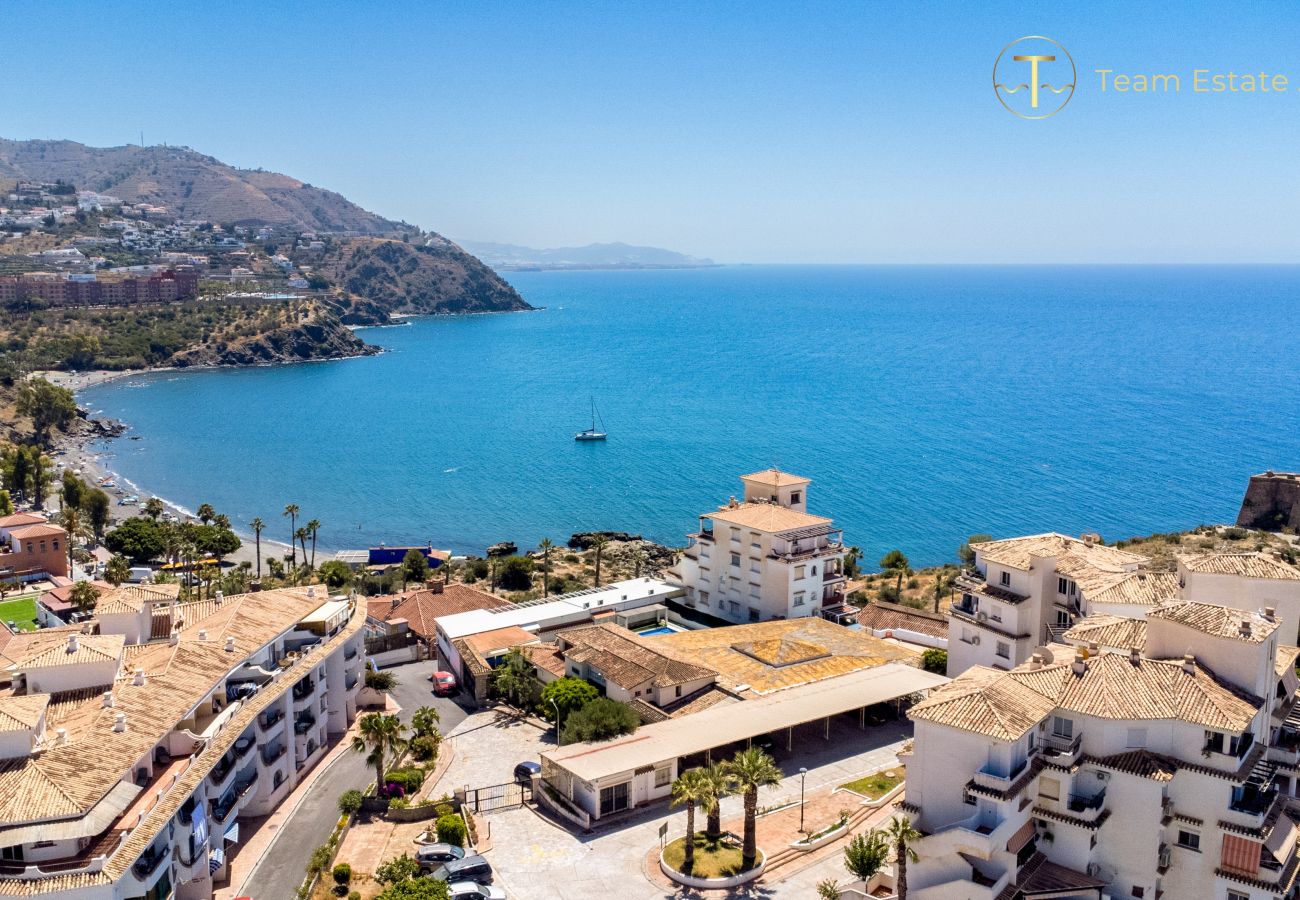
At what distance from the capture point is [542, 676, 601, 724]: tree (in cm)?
4075

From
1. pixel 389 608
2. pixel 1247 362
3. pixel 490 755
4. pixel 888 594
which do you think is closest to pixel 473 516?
pixel 389 608

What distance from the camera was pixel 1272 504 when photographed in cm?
8338

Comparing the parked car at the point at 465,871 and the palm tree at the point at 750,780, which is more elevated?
the palm tree at the point at 750,780

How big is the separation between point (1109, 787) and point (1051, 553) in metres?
13.8

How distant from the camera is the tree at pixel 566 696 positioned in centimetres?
4075

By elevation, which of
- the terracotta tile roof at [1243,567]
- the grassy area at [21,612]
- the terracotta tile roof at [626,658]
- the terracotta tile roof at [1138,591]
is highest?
the terracotta tile roof at [1243,567]

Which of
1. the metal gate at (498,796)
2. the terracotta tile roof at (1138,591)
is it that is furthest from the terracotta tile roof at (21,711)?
the terracotta tile roof at (1138,591)

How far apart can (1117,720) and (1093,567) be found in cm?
1311

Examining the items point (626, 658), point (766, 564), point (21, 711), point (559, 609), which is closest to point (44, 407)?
point (559, 609)

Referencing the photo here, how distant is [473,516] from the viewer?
101 metres

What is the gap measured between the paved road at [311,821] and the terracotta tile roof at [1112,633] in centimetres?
2558

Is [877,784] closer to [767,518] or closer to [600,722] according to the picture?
[600,722]

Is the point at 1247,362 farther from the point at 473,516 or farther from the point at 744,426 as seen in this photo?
the point at 473,516

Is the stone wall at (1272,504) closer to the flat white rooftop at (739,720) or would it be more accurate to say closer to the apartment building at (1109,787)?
the flat white rooftop at (739,720)
